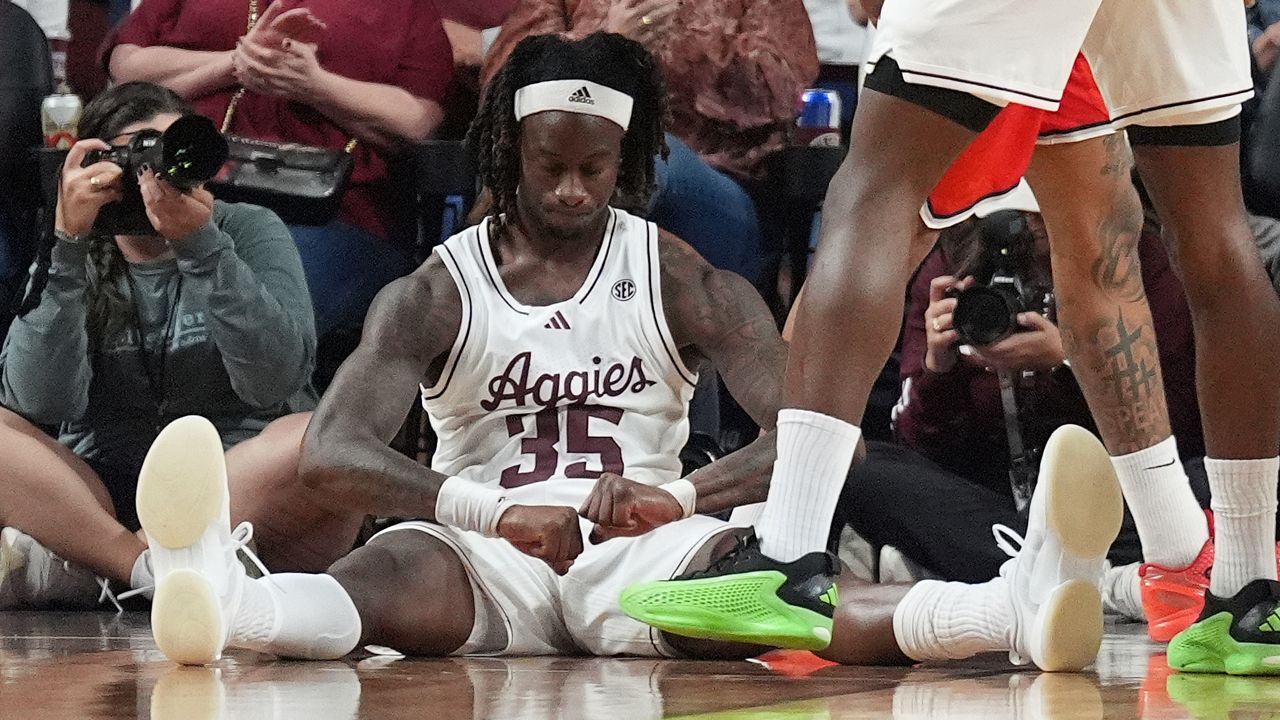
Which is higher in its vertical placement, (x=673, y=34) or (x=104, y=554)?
(x=673, y=34)

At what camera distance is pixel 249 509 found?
3.87 metres

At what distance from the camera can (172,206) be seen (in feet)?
12.4

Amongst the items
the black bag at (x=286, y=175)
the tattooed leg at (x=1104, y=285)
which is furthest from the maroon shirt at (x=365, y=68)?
the tattooed leg at (x=1104, y=285)

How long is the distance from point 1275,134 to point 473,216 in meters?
1.81

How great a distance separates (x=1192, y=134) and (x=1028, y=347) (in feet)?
5.01

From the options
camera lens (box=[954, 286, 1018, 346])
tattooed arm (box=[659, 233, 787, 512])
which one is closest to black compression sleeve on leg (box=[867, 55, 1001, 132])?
tattooed arm (box=[659, 233, 787, 512])

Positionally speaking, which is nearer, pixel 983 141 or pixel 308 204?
pixel 983 141

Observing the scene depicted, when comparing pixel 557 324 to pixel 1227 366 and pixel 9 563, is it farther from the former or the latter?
pixel 9 563

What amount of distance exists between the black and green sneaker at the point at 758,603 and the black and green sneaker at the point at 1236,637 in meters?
0.52

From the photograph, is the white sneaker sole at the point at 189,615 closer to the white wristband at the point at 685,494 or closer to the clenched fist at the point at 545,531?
the clenched fist at the point at 545,531

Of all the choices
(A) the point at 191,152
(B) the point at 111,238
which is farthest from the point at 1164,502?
(B) the point at 111,238

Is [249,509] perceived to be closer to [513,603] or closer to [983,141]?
[513,603]

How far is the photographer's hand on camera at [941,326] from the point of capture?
Answer: 3785 millimetres

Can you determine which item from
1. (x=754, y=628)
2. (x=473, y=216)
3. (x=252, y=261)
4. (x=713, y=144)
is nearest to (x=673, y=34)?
(x=713, y=144)
